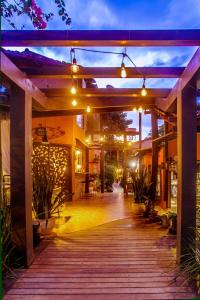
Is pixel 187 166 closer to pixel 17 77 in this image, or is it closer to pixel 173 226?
pixel 173 226

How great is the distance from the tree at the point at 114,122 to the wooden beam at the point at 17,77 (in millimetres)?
12598

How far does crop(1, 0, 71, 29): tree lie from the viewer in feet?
9.84

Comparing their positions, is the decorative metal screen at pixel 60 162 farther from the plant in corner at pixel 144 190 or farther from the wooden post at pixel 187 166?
the wooden post at pixel 187 166

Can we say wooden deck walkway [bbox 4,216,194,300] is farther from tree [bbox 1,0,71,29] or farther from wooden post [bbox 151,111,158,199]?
tree [bbox 1,0,71,29]

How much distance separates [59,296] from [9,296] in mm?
484

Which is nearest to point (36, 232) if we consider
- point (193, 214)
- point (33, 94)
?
point (33, 94)

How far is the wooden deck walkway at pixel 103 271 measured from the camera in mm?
2791

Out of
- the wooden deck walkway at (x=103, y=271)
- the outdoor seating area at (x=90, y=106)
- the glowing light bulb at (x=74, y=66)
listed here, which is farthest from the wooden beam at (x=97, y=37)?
the wooden deck walkway at (x=103, y=271)

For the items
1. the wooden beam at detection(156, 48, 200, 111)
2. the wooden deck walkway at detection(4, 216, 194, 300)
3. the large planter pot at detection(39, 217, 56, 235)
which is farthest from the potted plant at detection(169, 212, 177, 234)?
the large planter pot at detection(39, 217, 56, 235)

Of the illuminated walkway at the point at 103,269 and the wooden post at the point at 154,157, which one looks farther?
the wooden post at the point at 154,157

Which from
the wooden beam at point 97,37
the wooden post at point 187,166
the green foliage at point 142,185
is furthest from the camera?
the green foliage at point 142,185

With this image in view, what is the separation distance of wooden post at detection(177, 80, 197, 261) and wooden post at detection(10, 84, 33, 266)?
6.37ft

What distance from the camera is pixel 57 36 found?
8.82ft

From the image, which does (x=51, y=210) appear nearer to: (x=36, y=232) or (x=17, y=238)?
(x=36, y=232)
